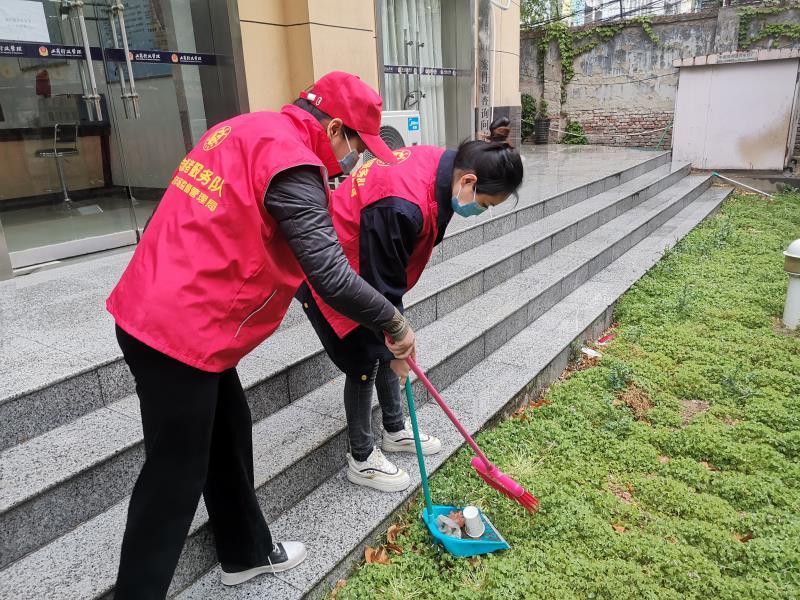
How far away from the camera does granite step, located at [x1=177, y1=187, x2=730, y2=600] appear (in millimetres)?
2096

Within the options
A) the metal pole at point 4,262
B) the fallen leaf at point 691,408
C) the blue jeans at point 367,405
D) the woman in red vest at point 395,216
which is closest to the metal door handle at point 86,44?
the metal pole at point 4,262

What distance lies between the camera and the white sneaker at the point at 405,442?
9.25 feet

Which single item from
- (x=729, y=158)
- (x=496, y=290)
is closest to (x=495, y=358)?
(x=496, y=290)

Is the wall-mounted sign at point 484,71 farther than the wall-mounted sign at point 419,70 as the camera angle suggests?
Yes

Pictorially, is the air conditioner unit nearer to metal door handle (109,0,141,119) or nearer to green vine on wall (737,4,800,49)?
metal door handle (109,0,141,119)

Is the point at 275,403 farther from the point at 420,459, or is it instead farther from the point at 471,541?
Answer: the point at 471,541

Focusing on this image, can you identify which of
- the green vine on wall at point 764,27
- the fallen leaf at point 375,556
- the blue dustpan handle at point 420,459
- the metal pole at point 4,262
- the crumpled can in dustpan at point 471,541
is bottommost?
the fallen leaf at point 375,556

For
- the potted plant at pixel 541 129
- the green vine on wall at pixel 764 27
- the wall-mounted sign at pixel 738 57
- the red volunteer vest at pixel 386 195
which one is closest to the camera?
the red volunteer vest at pixel 386 195

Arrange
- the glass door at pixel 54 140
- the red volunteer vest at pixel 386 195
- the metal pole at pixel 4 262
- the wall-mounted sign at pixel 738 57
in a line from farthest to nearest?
the wall-mounted sign at pixel 738 57, the glass door at pixel 54 140, the metal pole at pixel 4 262, the red volunteer vest at pixel 386 195

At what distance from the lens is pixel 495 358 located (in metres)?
3.94

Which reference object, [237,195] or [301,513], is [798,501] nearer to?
[301,513]

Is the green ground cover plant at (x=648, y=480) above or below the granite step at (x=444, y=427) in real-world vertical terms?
below

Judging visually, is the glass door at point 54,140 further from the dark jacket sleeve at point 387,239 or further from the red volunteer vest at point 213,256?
the red volunteer vest at point 213,256

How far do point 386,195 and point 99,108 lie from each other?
127 inches
